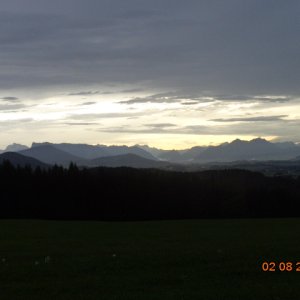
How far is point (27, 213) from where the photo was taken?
8212 centimetres

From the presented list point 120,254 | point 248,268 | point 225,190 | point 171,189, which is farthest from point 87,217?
point 248,268

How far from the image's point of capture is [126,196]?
290 feet

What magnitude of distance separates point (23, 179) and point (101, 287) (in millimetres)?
73256

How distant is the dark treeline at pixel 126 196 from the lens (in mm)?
83562

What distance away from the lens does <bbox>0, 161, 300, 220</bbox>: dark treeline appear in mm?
83562

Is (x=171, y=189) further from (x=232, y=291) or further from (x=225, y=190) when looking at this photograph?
(x=232, y=291)
